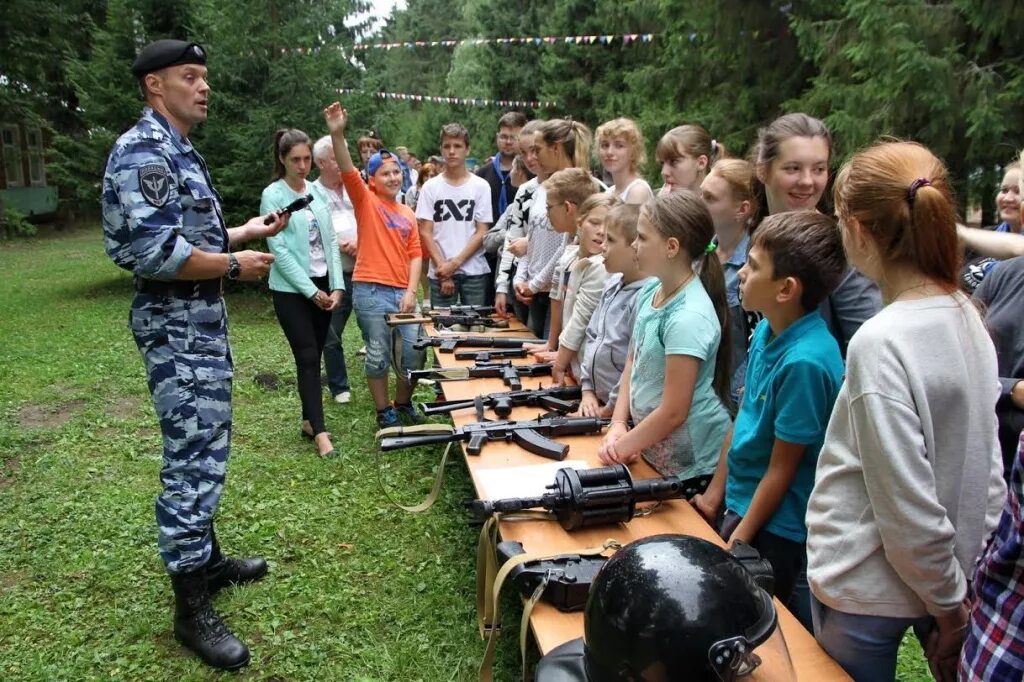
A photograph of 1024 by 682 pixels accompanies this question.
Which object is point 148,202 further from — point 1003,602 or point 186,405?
point 1003,602

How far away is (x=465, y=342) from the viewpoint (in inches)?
175

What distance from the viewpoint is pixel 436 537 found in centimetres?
386

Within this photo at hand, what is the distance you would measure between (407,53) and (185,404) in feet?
143

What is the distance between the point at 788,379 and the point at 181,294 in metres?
2.18

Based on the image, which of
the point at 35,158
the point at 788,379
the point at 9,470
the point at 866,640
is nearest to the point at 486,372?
the point at 788,379

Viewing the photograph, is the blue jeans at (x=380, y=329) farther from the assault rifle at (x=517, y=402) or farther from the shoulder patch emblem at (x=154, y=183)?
the shoulder patch emblem at (x=154, y=183)

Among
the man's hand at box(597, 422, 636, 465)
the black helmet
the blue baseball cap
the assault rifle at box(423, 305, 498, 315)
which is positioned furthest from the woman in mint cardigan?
the black helmet

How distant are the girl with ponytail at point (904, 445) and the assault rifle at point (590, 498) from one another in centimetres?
61

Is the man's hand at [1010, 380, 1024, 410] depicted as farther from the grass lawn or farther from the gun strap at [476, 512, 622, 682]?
the gun strap at [476, 512, 622, 682]

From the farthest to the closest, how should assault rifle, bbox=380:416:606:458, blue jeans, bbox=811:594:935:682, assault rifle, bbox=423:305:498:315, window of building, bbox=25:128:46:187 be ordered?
window of building, bbox=25:128:46:187 → assault rifle, bbox=423:305:498:315 → assault rifle, bbox=380:416:606:458 → blue jeans, bbox=811:594:935:682

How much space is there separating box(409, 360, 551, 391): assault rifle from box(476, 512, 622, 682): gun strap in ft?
4.79

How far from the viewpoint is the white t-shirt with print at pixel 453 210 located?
18.6 ft

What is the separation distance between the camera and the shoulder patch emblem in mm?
2604

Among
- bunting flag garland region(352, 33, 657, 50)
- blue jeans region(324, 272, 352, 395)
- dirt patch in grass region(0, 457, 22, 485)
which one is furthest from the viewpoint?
bunting flag garland region(352, 33, 657, 50)
